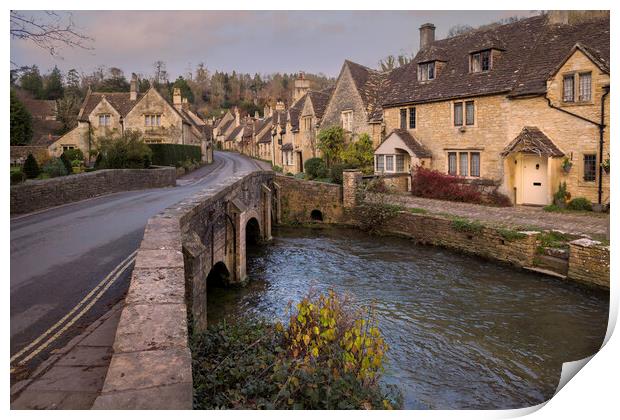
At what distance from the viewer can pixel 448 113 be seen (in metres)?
23.6

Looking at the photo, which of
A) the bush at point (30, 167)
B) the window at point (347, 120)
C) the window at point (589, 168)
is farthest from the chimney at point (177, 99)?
the bush at point (30, 167)

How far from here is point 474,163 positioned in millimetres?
22562

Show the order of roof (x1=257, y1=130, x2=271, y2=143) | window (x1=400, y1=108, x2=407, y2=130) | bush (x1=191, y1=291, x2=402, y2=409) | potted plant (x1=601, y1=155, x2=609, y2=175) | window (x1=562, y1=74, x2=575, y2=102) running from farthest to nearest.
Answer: roof (x1=257, y1=130, x2=271, y2=143)
window (x1=400, y1=108, x2=407, y2=130)
window (x1=562, y1=74, x2=575, y2=102)
potted plant (x1=601, y1=155, x2=609, y2=175)
bush (x1=191, y1=291, x2=402, y2=409)

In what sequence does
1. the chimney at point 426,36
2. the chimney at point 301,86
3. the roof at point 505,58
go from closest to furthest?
the roof at point 505,58
the chimney at point 426,36
the chimney at point 301,86

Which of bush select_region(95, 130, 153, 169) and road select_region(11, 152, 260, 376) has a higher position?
bush select_region(95, 130, 153, 169)

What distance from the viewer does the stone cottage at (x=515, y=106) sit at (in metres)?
17.5

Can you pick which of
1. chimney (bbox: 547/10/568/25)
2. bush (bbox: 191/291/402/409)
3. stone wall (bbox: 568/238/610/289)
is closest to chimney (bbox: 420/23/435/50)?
chimney (bbox: 547/10/568/25)

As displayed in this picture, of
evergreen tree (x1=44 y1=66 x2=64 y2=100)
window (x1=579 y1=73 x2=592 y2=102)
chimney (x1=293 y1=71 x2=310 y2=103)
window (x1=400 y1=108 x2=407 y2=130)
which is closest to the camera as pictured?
evergreen tree (x1=44 y1=66 x2=64 y2=100)

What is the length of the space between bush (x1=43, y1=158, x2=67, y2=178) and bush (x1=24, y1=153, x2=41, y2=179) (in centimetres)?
120

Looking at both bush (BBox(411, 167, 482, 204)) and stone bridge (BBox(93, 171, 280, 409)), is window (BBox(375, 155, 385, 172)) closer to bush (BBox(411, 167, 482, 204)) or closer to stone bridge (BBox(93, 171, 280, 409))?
bush (BBox(411, 167, 482, 204))

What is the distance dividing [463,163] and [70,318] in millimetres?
20213

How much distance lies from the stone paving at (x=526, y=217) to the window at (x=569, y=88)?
4149 mm

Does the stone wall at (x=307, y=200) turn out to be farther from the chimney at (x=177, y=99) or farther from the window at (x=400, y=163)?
the chimney at (x=177, y=99)

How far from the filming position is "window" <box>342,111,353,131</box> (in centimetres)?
3044
